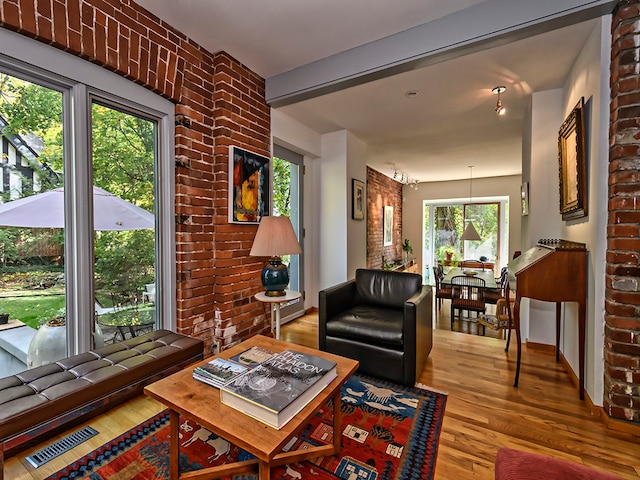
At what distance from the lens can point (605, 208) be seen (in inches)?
70.2

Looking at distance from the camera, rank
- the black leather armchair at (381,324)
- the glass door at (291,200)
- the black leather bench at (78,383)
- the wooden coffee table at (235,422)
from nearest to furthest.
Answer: the wooden coffee table at (235,422), the black leather bench at (78,383), the black leather armchair at (381,324), the glass door at (291,200)

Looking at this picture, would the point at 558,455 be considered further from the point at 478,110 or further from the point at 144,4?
the point at 144,4

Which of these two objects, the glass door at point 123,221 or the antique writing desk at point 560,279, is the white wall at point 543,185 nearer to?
the antique writing desk at point 560,279

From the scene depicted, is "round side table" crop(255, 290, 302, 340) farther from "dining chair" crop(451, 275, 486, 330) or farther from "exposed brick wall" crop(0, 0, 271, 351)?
"dining chair" crop(451, 275, 486, 330)

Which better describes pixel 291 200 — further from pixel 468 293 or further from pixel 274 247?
pixel 468 293

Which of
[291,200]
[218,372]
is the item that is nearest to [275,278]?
[218,372]

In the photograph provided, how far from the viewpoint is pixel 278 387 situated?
1.18 metres

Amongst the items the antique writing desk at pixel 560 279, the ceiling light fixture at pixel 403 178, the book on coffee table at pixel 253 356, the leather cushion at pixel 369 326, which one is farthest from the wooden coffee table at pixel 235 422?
the ceiling light fixture at pixel 403 178

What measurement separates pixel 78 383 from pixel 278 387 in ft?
3.37

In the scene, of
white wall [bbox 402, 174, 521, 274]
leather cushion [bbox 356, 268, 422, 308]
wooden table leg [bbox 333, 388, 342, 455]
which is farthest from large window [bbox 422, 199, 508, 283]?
wooden table leg [bbox 333, 388, 342, 455]

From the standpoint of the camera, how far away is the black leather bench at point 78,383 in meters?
1.22

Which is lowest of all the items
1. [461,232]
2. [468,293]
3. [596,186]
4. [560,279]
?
[468,293]

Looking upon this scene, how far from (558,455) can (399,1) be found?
275 cm

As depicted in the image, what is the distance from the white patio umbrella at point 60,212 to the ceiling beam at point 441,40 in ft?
5.62
